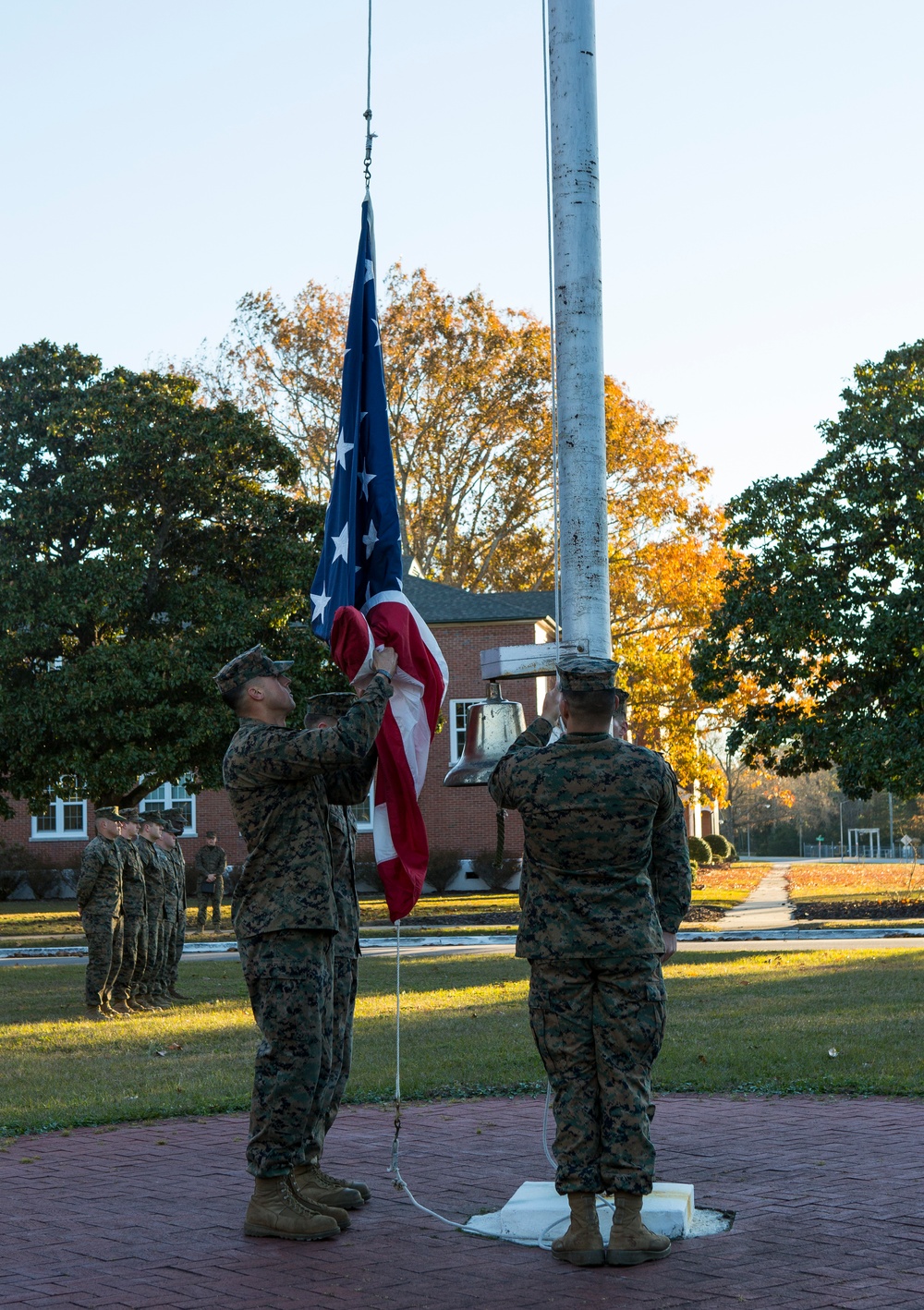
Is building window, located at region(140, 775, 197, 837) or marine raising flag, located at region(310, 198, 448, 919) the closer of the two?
marine raising flag, located at region(310, 198, 448, 919)

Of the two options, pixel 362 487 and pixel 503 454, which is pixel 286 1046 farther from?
pixel 503 454

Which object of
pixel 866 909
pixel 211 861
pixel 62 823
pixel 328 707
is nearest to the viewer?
pixel 328 707

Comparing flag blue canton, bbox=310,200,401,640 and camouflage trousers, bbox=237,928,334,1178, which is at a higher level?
flag blue canton, bbox=310,200,401,640

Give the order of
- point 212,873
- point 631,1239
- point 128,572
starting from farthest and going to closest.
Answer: point 212,873, point 128,572, point 631,1239

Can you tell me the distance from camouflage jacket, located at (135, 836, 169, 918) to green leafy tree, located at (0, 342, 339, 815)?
900 cm

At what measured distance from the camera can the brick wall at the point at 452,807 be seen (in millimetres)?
41188

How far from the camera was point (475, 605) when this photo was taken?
1641 inches

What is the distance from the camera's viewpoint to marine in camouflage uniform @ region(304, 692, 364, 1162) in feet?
20.2

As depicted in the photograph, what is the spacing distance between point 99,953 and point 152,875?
4.41ft

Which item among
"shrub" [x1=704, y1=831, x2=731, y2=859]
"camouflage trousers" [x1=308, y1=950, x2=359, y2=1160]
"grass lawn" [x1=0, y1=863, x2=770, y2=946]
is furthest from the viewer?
"shrub" [x1=704, y1=831, x2=731, y2=859]

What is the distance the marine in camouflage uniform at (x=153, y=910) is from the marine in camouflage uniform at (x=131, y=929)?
0.28 feet

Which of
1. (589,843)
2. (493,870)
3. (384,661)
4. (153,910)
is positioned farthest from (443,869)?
(589,843)

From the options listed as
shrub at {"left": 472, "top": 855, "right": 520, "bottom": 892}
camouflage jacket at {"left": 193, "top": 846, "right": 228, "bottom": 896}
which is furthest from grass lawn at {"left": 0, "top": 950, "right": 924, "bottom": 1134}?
shrub at {"left": 472, "top": 855, "right": 520, "bottom": 892}

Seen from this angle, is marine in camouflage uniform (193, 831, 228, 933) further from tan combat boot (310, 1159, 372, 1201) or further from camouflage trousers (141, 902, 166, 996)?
tan combat boot (310, 1159, 372, 1201)
